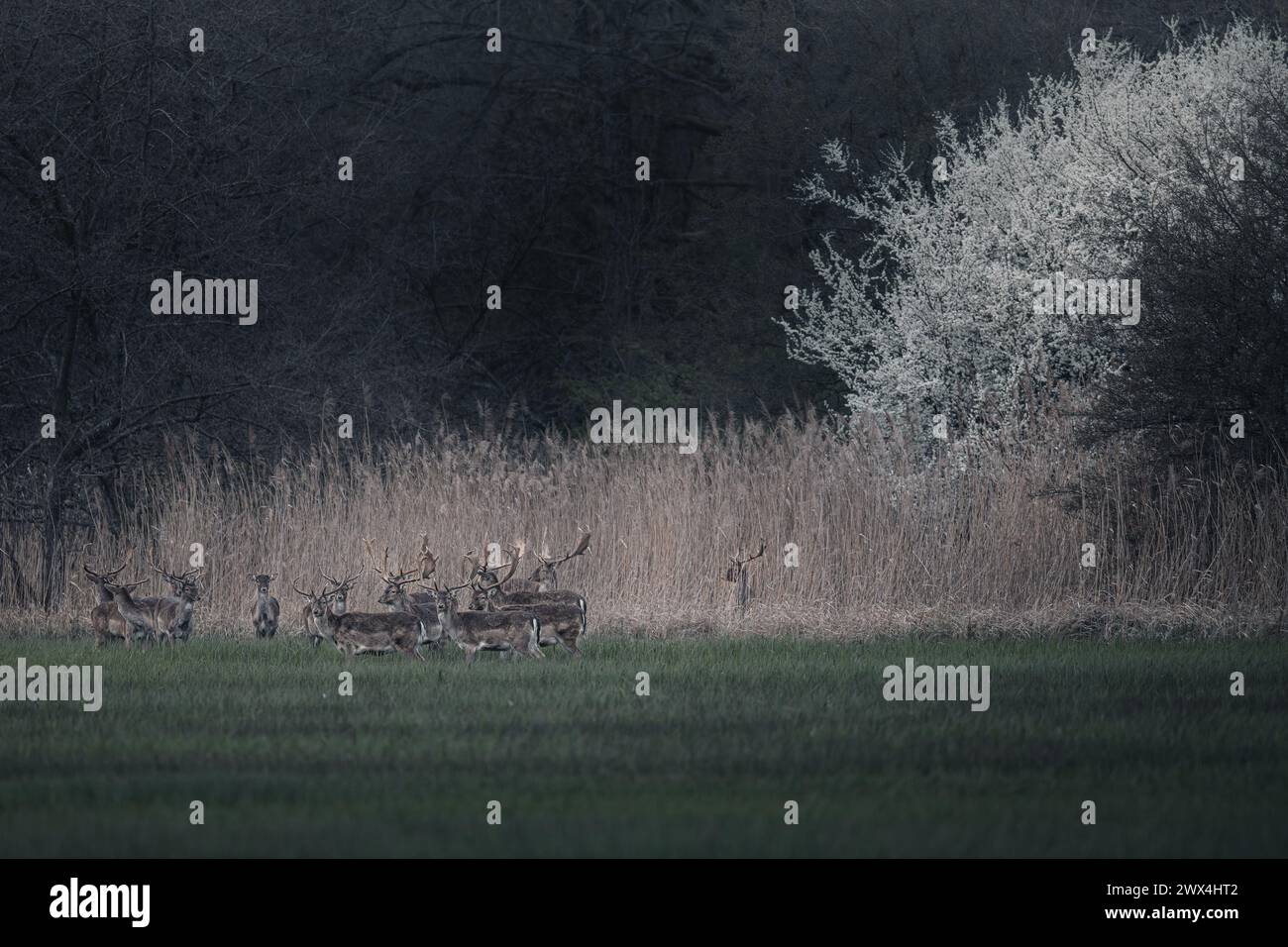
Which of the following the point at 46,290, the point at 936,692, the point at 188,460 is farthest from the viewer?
the point at 188,460

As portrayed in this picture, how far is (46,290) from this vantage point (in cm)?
2094

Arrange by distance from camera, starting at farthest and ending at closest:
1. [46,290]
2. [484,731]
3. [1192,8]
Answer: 1. [1192,8]
2. [46,290]
3. [484,731]

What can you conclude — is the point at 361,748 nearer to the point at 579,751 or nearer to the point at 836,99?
the point at 579,751

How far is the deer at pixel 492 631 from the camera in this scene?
14570 mm

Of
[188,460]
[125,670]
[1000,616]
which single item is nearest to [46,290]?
[188,460]

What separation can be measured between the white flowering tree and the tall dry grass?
5.43m

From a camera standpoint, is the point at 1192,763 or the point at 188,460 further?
the point at 188,460

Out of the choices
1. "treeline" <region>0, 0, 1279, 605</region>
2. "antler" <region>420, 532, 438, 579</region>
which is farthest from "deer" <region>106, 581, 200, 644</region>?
"treeline" <region>0, 0, 1279, 605</region>

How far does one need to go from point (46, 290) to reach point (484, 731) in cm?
1218

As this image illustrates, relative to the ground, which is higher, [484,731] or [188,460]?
[188,460]

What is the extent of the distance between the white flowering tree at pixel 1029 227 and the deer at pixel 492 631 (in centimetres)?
1139

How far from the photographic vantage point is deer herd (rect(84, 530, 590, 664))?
14.7 m

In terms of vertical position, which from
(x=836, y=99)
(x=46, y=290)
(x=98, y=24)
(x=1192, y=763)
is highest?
(x=836, y=99)

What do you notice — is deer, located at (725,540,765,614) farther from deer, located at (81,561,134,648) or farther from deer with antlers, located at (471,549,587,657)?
deer, located at (81,561,134,648)
